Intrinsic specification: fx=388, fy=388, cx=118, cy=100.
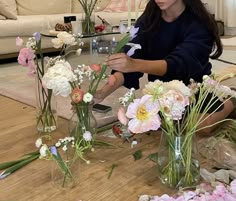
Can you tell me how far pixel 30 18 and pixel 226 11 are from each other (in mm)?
3091

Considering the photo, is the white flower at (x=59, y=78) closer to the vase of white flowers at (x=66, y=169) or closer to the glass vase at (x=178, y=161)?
the vase of white flowers at (x=66, y=169)

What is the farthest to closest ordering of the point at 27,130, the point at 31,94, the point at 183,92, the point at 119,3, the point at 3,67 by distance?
1. the point at 119,3
2. the point at 3,67
3. the point at 31,94
4. the point at 27,130
5. the point at 183,92

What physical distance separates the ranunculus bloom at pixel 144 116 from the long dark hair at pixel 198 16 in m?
0.72

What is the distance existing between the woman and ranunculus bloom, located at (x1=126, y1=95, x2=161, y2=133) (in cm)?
36

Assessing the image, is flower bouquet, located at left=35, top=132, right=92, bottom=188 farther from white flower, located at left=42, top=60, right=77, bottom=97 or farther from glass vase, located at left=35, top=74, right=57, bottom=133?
glass vase, located at left=35, top=74, right=57, bottom=133

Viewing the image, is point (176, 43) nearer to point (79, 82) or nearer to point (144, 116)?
point (79, 82)

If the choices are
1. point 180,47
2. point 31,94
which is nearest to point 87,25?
point 31,94

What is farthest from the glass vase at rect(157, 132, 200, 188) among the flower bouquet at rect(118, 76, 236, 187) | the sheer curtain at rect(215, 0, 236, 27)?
the sheer curtain at rect(215, 0, 236, 27)

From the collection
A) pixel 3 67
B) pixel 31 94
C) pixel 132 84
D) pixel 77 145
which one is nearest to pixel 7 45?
pixel 3 67

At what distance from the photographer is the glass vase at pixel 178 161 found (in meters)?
0.87

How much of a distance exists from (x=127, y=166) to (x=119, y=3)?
14.2 ft

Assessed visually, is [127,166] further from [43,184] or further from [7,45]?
[7,45]

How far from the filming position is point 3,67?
11.5 ft

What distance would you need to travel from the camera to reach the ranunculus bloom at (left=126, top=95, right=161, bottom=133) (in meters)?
0.80
